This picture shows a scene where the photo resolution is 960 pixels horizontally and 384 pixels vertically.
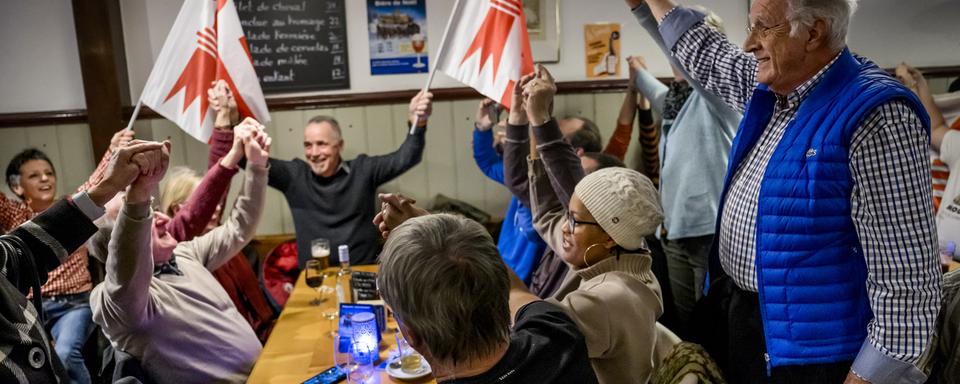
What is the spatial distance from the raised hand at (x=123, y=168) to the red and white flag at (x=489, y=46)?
55.9 inches

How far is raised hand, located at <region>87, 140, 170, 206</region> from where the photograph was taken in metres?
1.61

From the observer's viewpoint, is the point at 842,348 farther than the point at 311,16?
No

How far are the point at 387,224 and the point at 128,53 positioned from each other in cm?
306

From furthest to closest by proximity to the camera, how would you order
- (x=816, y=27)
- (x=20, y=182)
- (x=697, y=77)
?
(x=20, y=182)
(x=697, y=77)
(x=816, y=27)

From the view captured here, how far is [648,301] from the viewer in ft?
5.41

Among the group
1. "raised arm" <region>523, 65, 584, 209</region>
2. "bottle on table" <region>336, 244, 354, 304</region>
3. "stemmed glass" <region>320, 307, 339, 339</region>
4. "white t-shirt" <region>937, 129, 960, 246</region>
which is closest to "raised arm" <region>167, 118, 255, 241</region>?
"bottle on table" <region>336, 244, 354, 304</region>

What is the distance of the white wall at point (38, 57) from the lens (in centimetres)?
387

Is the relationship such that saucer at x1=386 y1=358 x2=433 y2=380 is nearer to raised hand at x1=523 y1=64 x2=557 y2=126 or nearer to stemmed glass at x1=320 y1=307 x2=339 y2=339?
stemmed glass at x1=320 y1=307 x2=339 y2=339

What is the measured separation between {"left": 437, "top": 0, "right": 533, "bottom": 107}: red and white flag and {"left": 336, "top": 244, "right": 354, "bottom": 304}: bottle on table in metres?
0.88

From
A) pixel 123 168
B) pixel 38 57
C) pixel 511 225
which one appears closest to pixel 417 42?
pixel 511 225

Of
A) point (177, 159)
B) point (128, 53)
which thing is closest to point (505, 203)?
point (177, 159)

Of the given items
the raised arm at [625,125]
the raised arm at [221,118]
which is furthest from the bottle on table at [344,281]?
the raised arm at [625,125]

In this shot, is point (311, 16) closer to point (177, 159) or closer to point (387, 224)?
point (177, 159)

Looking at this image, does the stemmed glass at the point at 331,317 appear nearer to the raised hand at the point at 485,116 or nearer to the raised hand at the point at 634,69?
the raised hand at the point at 485,116
